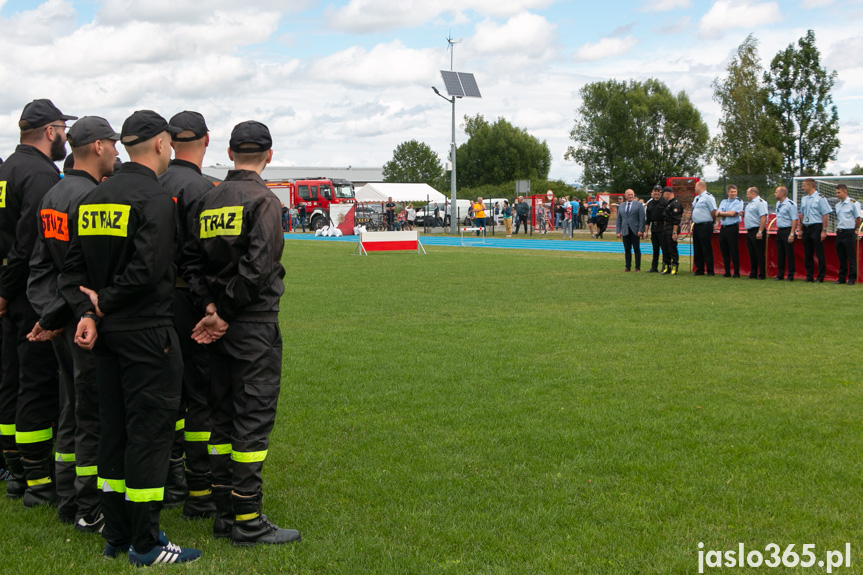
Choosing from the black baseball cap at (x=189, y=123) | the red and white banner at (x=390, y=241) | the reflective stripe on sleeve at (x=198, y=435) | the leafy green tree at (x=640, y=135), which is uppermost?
the leafy green tree at (x=640, y=135)

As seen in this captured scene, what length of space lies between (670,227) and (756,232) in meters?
1.82

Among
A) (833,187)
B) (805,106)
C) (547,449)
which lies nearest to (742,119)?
(805,106)

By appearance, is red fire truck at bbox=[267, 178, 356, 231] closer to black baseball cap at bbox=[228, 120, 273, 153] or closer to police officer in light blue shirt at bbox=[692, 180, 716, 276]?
police officer in light blue shirt at bbox=[692, 180, 716, 276]

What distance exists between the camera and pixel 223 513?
4.23 m

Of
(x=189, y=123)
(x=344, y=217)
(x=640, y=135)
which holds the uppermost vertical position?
(x=640, y=135)

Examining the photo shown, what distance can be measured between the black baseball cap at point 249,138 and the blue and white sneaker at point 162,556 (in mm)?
2040

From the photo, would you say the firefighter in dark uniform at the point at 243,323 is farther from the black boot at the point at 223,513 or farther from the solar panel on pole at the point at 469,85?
the solar panel on pole at the point at 469,85

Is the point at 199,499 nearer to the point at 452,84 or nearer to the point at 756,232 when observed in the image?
the point at 756,232

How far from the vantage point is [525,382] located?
24.5 ft

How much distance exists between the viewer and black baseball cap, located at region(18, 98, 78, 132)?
508cm

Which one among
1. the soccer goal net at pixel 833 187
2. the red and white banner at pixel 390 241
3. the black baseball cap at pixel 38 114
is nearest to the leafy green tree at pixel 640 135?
the red and white banner at pixel 390 241

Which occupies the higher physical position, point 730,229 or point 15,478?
point 730,229

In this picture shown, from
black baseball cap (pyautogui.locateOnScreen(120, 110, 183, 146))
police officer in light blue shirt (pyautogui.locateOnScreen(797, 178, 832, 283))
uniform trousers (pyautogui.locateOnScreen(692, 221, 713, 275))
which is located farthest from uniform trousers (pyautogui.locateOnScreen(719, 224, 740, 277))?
black baseball cap (pyautogui.locateOnScreen(120, 110, 183, 146))

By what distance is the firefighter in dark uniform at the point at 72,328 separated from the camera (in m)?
4.11
